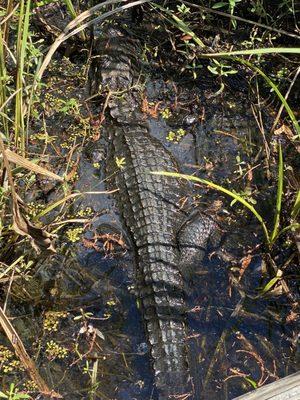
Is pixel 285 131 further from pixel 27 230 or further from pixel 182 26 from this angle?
pixel 27 230

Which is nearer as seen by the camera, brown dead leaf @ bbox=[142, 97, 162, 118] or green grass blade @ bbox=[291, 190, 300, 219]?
green grass blade @ bbox=[291, 190, 300, 219]

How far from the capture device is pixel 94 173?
4973 mm

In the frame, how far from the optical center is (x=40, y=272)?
426 centimetres

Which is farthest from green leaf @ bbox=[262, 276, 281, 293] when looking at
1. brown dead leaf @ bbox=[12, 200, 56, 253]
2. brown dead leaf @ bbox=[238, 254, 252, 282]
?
brown dead leaf @ bbox=[12, 200, 56, 253]

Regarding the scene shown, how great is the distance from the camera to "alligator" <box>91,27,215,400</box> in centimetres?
383

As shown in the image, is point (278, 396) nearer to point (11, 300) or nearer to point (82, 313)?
point (82, 313)

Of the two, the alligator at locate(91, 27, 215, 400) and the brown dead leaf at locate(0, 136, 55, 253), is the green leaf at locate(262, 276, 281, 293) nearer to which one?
the alligator at locate(91, 27, 215, 400)

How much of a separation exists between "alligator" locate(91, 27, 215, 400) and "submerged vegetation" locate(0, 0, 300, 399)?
107mm

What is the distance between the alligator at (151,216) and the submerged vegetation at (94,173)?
107 millimetres

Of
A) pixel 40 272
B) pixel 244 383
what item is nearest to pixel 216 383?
pixel 244 383

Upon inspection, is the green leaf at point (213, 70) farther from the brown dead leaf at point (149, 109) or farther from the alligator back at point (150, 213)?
the alligator back at point (150, 213)

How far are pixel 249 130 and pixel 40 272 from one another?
1.99 m

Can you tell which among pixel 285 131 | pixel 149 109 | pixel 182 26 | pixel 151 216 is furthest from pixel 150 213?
pixel 182 26

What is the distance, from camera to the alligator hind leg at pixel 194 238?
4.41 m
